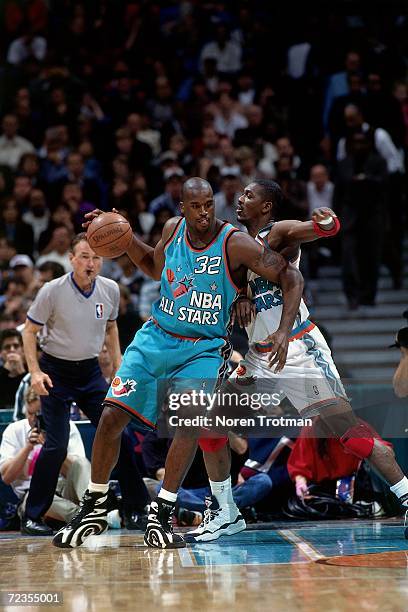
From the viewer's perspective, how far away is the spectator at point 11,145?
41.9 ft

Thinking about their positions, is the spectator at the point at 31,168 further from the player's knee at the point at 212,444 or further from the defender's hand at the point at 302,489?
the player's knee at the point at 212,444

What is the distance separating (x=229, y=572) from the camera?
4820 millimetres

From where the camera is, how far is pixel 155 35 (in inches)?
566

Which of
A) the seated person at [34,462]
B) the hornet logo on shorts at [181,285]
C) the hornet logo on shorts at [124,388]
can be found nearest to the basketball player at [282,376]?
the hornet logo on shorts at [181,285]

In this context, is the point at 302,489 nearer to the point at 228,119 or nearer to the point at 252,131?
the point at 252,131

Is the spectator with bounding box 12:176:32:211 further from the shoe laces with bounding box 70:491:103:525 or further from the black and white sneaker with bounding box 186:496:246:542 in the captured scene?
the shoe laces with bounding box 70:491:103:525

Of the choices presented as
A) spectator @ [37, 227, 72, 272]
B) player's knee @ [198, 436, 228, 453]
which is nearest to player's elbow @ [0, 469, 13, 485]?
player's knee @ [198, 436, 228, 453]

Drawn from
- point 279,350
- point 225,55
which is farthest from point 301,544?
point 225,55

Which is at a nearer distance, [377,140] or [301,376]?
[301,376]

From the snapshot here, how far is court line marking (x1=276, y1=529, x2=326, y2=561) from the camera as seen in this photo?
523 cm

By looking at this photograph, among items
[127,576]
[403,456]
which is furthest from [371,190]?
[127,576]

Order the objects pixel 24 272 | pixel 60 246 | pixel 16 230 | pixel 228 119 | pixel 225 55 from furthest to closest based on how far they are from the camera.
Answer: pixel 225 55, pixel 228 119, pixel 16 230, pixel 60 246, pixel 24 272

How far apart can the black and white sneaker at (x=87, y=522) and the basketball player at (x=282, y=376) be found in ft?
1.84

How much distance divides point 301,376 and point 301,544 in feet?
3.16
